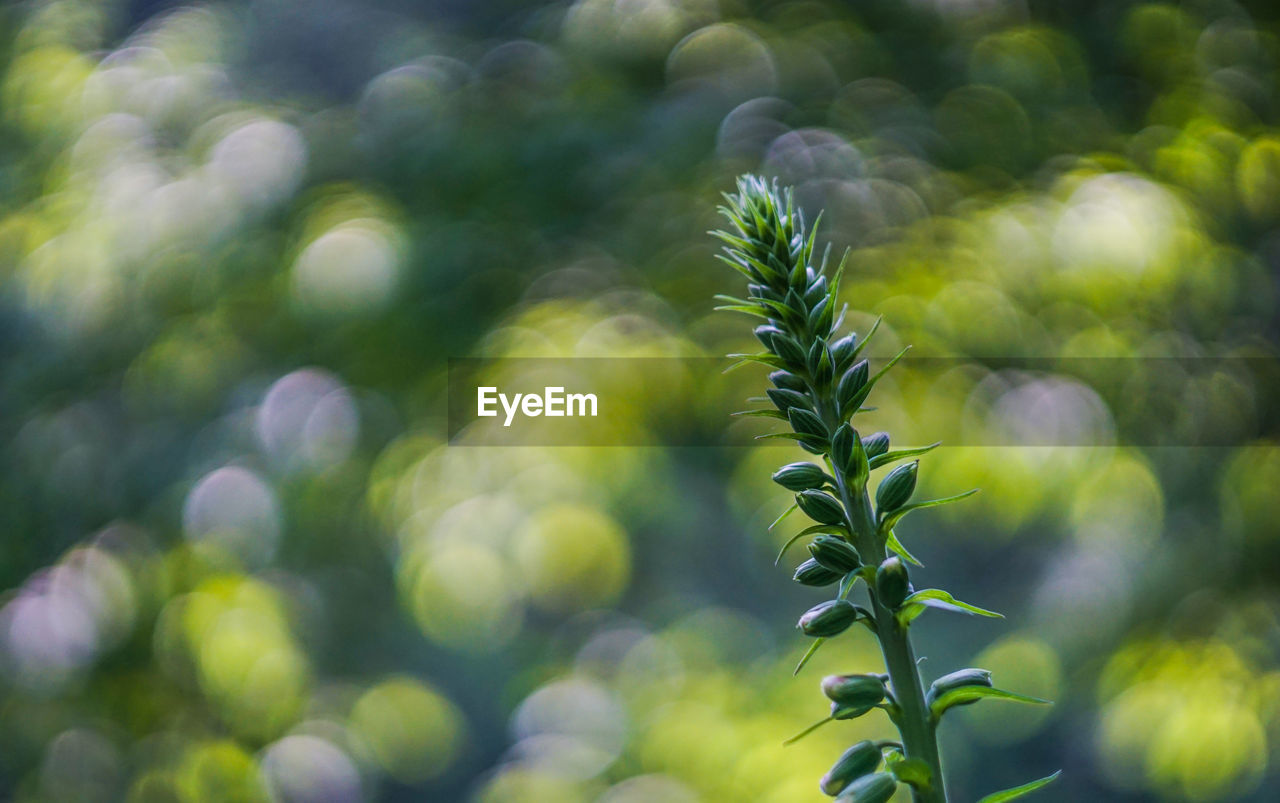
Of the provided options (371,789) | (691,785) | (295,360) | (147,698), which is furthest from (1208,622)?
(147,698)

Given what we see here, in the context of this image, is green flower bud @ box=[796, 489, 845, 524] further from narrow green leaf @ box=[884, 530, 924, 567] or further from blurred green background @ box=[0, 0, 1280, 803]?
blurred green background @ box=[0, 0, 1280, 803]

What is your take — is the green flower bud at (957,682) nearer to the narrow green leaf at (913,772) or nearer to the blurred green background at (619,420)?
the narrow green leaf at (913,772)

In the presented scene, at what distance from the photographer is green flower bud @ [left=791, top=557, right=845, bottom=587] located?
0.27 meters

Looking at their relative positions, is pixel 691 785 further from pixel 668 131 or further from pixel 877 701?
pixel 877 701

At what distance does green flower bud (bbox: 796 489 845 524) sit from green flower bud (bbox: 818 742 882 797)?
68mm

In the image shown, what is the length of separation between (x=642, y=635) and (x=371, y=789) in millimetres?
642

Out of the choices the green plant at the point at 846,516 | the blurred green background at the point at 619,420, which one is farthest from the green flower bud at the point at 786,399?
the blurred green background at the point at 619,420

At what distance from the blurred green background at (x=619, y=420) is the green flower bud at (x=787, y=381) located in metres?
1.44

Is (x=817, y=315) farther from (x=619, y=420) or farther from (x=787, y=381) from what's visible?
(x=619, y=420)

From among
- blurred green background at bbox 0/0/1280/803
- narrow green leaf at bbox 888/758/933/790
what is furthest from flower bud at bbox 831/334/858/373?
blurred green background at bbox 0/0/1280/803

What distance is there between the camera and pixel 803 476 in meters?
0.28

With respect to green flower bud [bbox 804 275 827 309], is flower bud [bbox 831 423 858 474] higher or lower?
lower

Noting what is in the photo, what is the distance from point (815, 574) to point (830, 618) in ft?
0.06

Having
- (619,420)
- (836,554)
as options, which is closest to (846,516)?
(836,554)
